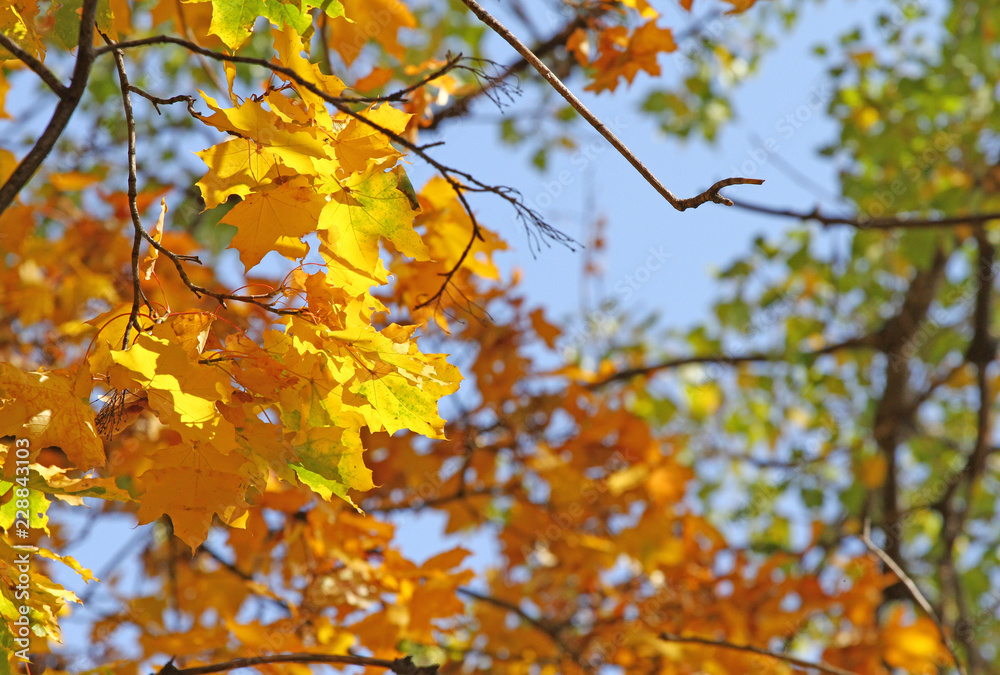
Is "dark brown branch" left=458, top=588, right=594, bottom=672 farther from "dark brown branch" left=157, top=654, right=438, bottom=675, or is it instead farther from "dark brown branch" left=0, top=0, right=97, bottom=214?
"dark brown branch" left=0, top=0, right=97, bottom=214

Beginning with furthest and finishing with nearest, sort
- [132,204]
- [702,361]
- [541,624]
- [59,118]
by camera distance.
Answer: [702,361] → [541,624] → [132,204] → [59,118]

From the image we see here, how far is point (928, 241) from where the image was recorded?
3.96m

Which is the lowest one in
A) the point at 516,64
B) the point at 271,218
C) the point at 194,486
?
the point at 194,486

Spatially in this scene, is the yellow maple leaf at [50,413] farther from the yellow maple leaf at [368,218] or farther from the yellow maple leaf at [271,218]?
the yellow maple leaf at [368,218]

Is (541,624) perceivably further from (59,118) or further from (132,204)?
(59,118)

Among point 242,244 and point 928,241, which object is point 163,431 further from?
point 928,241

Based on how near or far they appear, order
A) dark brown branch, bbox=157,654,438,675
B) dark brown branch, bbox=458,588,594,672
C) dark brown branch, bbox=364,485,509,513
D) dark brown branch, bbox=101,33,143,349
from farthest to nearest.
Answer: dark brown branch, bbox=364,485,509,513 → dark brown branch, bbox=458,588,594,672 → dark brown branch, bbox=157,654,438,675 → dark brown branch, bbox=101,33,143,349

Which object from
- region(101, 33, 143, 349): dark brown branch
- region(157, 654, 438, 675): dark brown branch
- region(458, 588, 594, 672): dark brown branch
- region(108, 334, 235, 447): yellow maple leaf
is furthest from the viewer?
region(458, 588, 594, 672): dark brown branch

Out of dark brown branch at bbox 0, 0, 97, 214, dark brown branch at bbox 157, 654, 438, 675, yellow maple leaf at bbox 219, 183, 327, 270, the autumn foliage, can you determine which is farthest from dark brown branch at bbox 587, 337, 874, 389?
dark brown branch at bbox 0, 0, 97, 214

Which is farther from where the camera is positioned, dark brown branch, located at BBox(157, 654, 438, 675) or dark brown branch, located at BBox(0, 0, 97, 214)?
dark brown branch, located at BBox(157, 654, 438, 675)

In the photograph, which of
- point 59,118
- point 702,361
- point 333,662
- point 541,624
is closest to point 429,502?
point 541,624

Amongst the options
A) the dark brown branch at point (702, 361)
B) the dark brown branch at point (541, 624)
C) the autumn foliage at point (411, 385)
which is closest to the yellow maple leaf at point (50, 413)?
the autumn foliage at point (411, 385)

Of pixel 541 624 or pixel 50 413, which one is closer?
pixel 50 413

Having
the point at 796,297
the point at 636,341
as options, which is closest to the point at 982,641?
the point at 796,297
